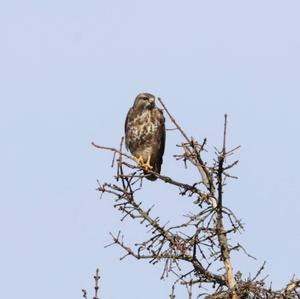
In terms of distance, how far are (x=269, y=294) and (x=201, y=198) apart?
2.70 ft

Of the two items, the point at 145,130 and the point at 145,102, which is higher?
the point at 145,102

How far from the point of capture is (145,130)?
37.8 feet

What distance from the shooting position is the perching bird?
37.8 feet

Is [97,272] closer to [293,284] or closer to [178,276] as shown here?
[178,276]

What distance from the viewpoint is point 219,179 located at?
5047 mm

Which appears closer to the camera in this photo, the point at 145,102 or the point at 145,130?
the point at 145,130

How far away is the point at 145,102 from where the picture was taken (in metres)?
11.7

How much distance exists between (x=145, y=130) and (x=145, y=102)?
47cm

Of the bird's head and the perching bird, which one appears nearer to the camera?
the perching bird

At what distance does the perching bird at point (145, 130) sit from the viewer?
11.5 metres

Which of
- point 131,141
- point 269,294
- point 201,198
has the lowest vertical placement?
point 269,294

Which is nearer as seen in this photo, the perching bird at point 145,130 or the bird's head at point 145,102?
the perching bird at point 145,130

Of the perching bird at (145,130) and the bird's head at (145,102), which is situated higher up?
the bird's head at (145,102)

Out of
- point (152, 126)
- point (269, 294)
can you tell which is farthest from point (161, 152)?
point (269, 294)
